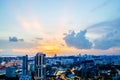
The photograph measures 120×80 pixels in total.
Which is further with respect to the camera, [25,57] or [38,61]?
[25,57]

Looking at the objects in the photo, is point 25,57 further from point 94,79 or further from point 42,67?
point 94,79

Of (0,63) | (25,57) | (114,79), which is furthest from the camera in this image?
(0,63)

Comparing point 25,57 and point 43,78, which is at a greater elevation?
point 25,57

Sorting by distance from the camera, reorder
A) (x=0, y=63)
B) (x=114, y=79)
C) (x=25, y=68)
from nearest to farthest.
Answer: (x=114, y=79)
(x=25, y=68)
(x=0, y=63)

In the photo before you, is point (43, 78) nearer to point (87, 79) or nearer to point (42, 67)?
point (42, 67)

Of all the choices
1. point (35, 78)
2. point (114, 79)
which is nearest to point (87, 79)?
point (114, 79)

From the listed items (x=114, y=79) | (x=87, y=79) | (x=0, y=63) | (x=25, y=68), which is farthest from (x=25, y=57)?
(x=114, y=79)
